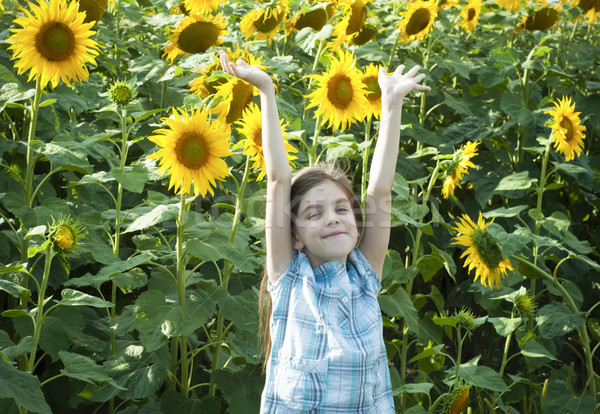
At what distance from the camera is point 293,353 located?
1.93m

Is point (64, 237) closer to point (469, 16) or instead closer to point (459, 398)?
point (459, 398)

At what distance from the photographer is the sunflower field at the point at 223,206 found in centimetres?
241

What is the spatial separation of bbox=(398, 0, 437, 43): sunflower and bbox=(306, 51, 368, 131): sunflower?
2.78ft

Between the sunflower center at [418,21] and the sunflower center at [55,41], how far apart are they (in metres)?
1.72

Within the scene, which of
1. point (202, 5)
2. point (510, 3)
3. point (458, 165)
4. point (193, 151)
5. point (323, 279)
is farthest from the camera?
point (510, 3)

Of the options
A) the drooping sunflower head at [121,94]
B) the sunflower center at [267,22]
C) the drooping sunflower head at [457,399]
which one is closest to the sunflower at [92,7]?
the drooping sunflower head at [121,94]

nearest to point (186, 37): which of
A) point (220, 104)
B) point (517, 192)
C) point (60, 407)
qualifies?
point (220, 104)

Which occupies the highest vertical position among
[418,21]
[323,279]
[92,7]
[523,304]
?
[418,21]

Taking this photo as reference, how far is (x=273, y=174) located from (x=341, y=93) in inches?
41.2

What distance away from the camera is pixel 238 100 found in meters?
2.47

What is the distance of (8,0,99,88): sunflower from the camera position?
2.62 m

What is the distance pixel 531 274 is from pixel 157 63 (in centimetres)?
186

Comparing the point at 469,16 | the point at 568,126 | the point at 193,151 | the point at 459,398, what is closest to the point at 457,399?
the point at 459,398

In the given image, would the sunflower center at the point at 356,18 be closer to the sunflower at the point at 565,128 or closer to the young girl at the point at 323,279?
the sunflower at the point at 565,128
